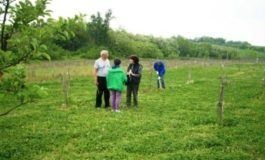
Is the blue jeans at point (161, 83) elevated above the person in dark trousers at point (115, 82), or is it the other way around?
the person in dark trousers at point (115, 82)

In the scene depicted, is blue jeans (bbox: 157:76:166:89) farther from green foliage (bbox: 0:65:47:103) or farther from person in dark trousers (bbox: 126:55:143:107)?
green foliage (bbox: 0:65:47:103)

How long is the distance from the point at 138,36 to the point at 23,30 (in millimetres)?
89183

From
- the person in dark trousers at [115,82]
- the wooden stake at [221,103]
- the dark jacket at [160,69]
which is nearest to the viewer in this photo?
the wooden stake at [221,103]

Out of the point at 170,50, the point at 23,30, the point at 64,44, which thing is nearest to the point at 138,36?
the point at 170,50

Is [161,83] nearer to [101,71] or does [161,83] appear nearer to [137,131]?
[101,71]

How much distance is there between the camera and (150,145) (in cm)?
1079

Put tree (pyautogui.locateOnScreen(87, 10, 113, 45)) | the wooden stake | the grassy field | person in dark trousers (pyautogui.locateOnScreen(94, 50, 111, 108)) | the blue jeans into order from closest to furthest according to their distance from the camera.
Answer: the grassy field, the wooden stake, person in dark trousers (pyautogui.locateOnScreen(94, 50, 111, 108)), the blue jeans, tree (pyautogui.locateOnScreen(87, 10, 113, 45))

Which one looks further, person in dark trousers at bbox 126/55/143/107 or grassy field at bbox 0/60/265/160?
person in dark trousers at bbox 126/55/143/107

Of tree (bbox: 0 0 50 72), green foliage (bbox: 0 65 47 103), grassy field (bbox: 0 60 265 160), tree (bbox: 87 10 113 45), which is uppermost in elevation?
tree (bbox: 87 10 113 45)

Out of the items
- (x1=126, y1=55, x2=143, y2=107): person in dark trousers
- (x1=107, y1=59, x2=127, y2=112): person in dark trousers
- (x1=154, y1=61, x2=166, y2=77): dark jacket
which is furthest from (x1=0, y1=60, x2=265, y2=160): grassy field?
(x1=154, y1=61, x2=166, y2=77): dark jacket

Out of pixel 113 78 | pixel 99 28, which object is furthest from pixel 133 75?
pixel 99 28

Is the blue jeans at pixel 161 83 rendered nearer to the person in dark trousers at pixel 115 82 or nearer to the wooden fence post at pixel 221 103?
the person in dark trousers at pixel 115 82

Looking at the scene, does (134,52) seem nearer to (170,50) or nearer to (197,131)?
(170,50)

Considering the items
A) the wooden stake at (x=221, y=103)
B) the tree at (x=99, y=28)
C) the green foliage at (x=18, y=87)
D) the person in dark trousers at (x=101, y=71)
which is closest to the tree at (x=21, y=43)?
the green foliage at (x=18, y=87)
